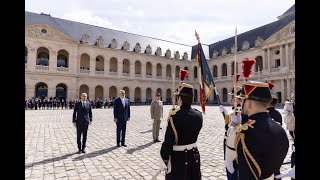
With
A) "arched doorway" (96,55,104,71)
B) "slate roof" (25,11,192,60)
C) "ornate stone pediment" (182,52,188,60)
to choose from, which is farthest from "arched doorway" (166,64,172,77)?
"arched doorway" (96,55,104,71)

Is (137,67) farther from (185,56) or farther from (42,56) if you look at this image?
(42,56)

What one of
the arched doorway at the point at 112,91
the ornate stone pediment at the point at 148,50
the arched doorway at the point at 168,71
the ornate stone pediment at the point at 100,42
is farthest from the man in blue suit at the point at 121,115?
the arched doorway at the point at 168,71

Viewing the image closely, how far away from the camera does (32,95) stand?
31438mm

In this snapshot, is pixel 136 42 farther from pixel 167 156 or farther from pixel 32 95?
pixel 167 156

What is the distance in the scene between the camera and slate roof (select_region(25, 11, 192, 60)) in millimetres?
35938

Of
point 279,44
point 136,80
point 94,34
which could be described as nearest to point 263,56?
point 279,44

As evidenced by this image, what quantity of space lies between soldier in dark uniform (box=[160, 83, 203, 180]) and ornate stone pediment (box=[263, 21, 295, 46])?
3684 cm

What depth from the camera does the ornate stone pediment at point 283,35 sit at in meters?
33.6

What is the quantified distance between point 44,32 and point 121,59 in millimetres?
13542

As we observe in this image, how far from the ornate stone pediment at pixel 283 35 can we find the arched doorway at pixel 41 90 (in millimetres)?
37053

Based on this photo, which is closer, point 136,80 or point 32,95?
point 32,95

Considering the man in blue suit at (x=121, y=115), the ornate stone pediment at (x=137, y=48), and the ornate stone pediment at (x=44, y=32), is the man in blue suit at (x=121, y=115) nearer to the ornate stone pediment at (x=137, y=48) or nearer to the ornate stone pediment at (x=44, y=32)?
the ornate stone pediment at (x=44, y=32)

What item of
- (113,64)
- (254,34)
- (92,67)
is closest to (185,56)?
(254,34)
